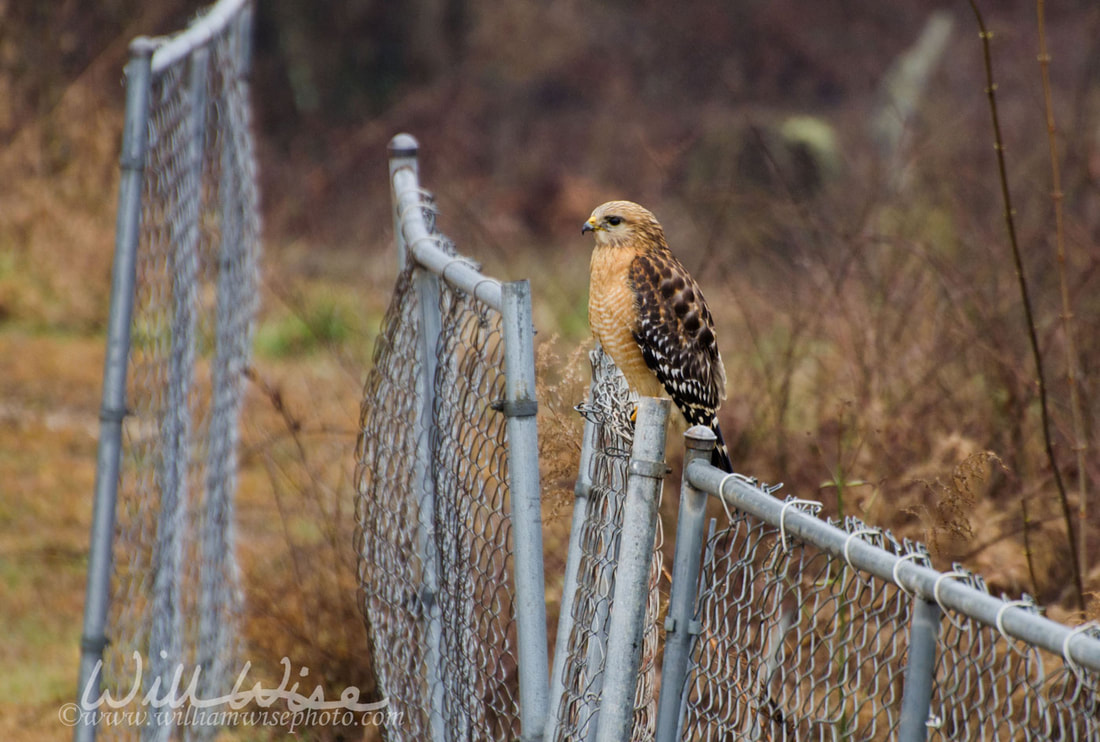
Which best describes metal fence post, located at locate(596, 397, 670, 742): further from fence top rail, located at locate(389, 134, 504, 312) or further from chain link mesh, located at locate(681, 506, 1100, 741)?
fence top rail, located at locate(389, 134, 504, 312)

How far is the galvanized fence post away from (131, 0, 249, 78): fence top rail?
4cm

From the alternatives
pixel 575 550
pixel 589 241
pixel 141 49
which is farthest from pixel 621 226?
pixel 589 241

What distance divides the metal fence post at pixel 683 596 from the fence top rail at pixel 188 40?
1598 mm

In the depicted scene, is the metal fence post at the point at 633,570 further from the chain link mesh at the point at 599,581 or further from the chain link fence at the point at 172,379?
the chain link fence at the point at 172,379

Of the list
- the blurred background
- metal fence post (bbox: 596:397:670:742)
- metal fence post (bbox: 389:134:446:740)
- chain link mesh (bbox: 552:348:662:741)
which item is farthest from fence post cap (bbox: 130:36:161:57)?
metal fence post (bbox: 596:397:670:742)

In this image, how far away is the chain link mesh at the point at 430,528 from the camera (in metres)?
2.29

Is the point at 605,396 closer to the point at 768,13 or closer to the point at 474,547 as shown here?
the point at 474,547

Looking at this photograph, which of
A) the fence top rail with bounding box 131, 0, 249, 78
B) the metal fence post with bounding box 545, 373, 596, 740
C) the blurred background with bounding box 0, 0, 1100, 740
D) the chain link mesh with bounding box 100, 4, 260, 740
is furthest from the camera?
the blurred background with bounding box 0, 0, 1100, 740

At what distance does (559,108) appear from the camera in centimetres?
1466

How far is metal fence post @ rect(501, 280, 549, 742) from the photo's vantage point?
1856 millimetres

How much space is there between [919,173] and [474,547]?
581 cm

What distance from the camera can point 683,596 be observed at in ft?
5.54

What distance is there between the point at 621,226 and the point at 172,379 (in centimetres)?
131

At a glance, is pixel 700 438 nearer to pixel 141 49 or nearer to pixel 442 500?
pixel 442 500
